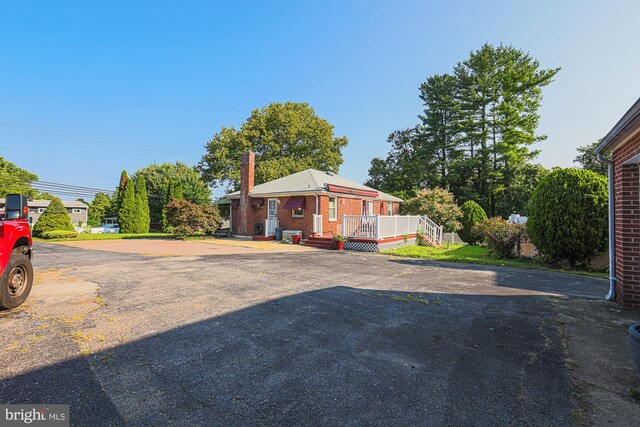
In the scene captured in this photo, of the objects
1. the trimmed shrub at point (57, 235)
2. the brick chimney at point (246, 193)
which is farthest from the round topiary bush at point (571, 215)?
the trimmed shrub at point (57, 235)

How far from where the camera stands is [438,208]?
20625mm

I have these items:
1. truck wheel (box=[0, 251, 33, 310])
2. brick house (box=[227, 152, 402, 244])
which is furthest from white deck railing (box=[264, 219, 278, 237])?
truck wheel (box=[0, 251, 33, 310])

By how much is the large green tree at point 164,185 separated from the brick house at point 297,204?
21980mm

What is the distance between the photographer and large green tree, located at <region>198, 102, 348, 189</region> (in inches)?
1256

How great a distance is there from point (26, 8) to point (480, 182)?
35.3 meters

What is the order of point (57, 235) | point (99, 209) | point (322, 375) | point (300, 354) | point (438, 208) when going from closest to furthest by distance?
point (322, 375)
point (300, 354)
point (438, 208)
point (57, 235)
point (99, 209)

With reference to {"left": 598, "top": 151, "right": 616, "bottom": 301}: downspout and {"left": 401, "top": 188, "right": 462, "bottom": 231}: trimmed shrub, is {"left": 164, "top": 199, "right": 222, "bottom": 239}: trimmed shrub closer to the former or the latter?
{"left": 401, "top": 188, "right": 462, "bottom": 231}: trimmed shrub

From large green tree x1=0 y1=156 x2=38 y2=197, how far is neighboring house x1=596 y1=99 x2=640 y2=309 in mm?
63515

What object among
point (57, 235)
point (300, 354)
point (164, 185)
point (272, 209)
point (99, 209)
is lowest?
point (300, 354)

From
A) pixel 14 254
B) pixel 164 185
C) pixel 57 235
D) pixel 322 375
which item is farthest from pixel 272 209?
pixel 164 185

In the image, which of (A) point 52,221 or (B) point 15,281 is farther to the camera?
(A) point 52,221

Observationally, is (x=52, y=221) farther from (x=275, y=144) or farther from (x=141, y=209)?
(x=275, y=144)

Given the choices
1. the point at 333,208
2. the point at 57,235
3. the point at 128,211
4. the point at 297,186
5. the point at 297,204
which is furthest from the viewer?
the point at 128,211

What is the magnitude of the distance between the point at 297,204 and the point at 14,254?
44.0ft
